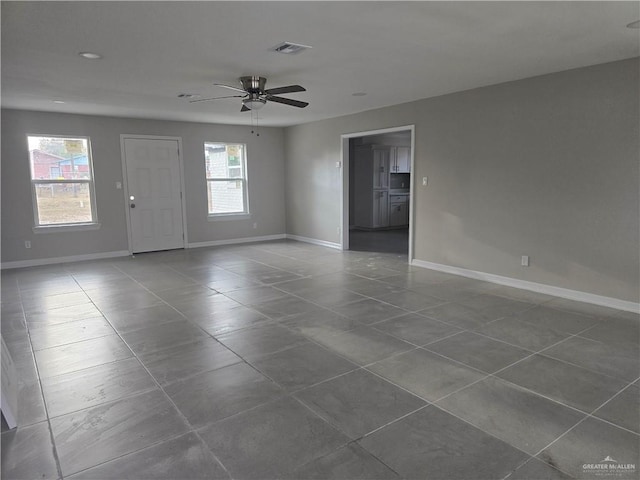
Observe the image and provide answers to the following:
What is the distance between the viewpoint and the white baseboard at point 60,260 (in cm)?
633

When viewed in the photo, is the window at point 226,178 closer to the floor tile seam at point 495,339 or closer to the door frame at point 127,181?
the door frame at point 127,181

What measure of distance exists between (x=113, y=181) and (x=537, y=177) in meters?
6.54

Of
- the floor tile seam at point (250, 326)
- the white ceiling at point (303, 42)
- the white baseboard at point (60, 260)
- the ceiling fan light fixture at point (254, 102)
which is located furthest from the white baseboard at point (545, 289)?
the white baseboard at point (60, 260)

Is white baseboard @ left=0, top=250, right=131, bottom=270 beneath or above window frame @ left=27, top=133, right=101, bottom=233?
beneath

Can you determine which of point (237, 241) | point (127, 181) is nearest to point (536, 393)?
point (237, 241)

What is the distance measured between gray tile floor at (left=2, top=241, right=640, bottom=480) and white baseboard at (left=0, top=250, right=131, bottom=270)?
73.2 inches

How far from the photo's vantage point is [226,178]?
27.6 feet

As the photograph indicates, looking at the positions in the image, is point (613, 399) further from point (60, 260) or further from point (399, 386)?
point (60, 260)

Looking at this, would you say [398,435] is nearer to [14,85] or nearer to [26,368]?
[26,368]

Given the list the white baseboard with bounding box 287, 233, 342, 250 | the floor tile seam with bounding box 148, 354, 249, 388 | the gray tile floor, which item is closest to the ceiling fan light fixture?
the gray tile floor

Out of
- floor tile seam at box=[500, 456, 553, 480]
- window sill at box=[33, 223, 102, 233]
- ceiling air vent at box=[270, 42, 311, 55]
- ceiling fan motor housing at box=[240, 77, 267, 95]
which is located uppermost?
ceiling air vent at box=[270, 42, 311, 55]

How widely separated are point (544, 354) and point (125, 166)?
690cm

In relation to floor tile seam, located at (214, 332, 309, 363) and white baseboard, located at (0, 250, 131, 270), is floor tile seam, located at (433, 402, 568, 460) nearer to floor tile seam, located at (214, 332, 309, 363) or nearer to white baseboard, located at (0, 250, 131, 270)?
floor tile seam, located at (214, 332, 309, 363)

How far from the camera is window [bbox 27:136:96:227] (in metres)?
6.45
